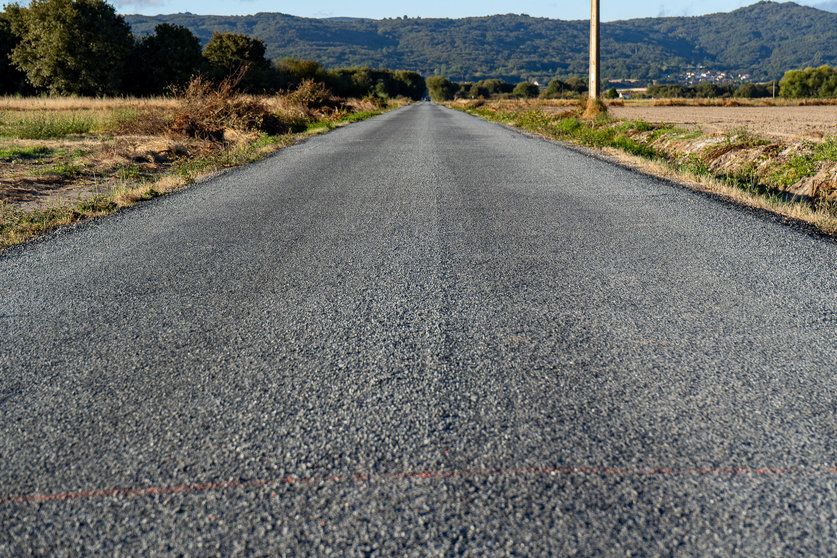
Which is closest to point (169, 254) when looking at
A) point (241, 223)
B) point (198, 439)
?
point (241, 223)

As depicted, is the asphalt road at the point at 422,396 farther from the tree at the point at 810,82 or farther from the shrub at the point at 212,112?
the tree at the point at 810,82

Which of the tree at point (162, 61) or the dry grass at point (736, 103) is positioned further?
the dry grass at point (736, 103)

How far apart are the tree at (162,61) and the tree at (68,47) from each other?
10.5 feet

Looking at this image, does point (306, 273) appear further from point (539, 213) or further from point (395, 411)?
point (539, 213)

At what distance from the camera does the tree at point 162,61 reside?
1677 inches

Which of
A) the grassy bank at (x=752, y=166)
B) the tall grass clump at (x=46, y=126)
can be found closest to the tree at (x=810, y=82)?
the grassy bank at (x=752, y=166)

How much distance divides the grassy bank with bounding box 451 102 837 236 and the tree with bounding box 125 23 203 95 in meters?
36.8

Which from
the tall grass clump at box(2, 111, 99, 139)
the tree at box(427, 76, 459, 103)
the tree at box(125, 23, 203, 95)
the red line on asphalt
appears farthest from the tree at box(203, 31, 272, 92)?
the tree at box(427, 76, 459, 103)

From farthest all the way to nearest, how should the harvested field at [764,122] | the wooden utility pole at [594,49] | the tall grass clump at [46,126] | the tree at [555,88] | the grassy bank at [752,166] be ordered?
the tree at [555,88] < the wooden utility pole at [594,49] < the tall grass clump at [46,126] < the harvested field at [764,122] < the grassy bank at [752,166]

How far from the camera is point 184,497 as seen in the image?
1.97 meters

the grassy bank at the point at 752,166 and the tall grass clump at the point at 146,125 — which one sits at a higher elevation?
the tall grass clump at the point at 146,125

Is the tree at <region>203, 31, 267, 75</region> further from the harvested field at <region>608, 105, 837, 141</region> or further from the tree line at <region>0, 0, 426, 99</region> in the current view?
the harvested field at <region>608, 105, 837, 141</region>

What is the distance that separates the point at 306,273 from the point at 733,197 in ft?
18.0

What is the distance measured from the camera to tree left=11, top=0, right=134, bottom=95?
36.0m
